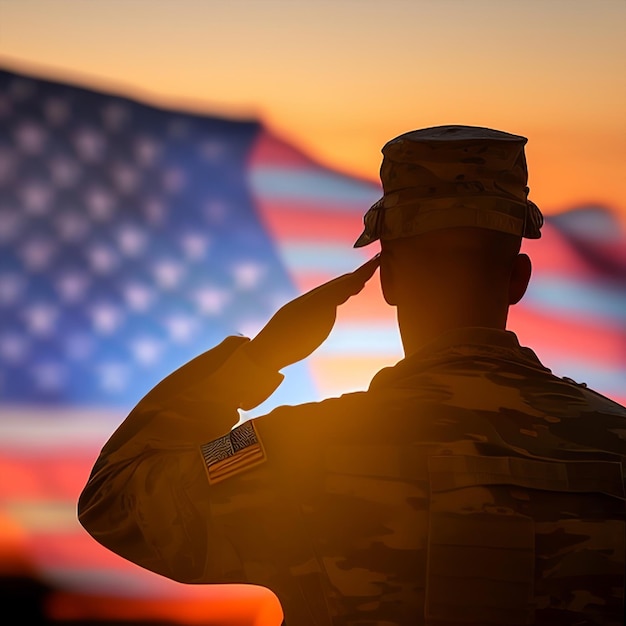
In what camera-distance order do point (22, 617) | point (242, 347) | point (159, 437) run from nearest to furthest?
1. point (159, 437)
2. point (242, 347)
3. point (22, 617)

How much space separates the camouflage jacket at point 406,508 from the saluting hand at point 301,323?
0.57ft

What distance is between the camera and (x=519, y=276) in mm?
1231

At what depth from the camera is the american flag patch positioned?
1.06m

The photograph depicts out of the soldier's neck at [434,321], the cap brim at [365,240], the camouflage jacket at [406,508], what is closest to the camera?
the camouflage jacket at [406,508]

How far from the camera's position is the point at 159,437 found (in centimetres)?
117

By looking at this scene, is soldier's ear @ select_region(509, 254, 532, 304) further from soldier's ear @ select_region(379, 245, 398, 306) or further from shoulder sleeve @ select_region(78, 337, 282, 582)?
shoulder sleeve @ select_region(78, 337, 282, 582)

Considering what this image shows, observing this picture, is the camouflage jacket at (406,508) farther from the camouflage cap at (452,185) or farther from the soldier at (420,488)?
the camouflage cap at (452,185)

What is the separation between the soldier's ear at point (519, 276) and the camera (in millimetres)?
1227

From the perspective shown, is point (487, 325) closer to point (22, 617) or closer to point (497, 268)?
point (497, 268)

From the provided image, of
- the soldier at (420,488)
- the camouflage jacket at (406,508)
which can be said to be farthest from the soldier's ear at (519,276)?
the camouflage jacket at (406,508)

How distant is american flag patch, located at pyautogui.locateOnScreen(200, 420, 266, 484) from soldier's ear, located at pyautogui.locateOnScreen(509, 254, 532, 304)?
0.44 m

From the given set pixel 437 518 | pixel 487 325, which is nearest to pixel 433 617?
pixel 437 518

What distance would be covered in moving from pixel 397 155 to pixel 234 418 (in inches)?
19.5

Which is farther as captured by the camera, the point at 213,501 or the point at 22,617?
the point at 22,617
